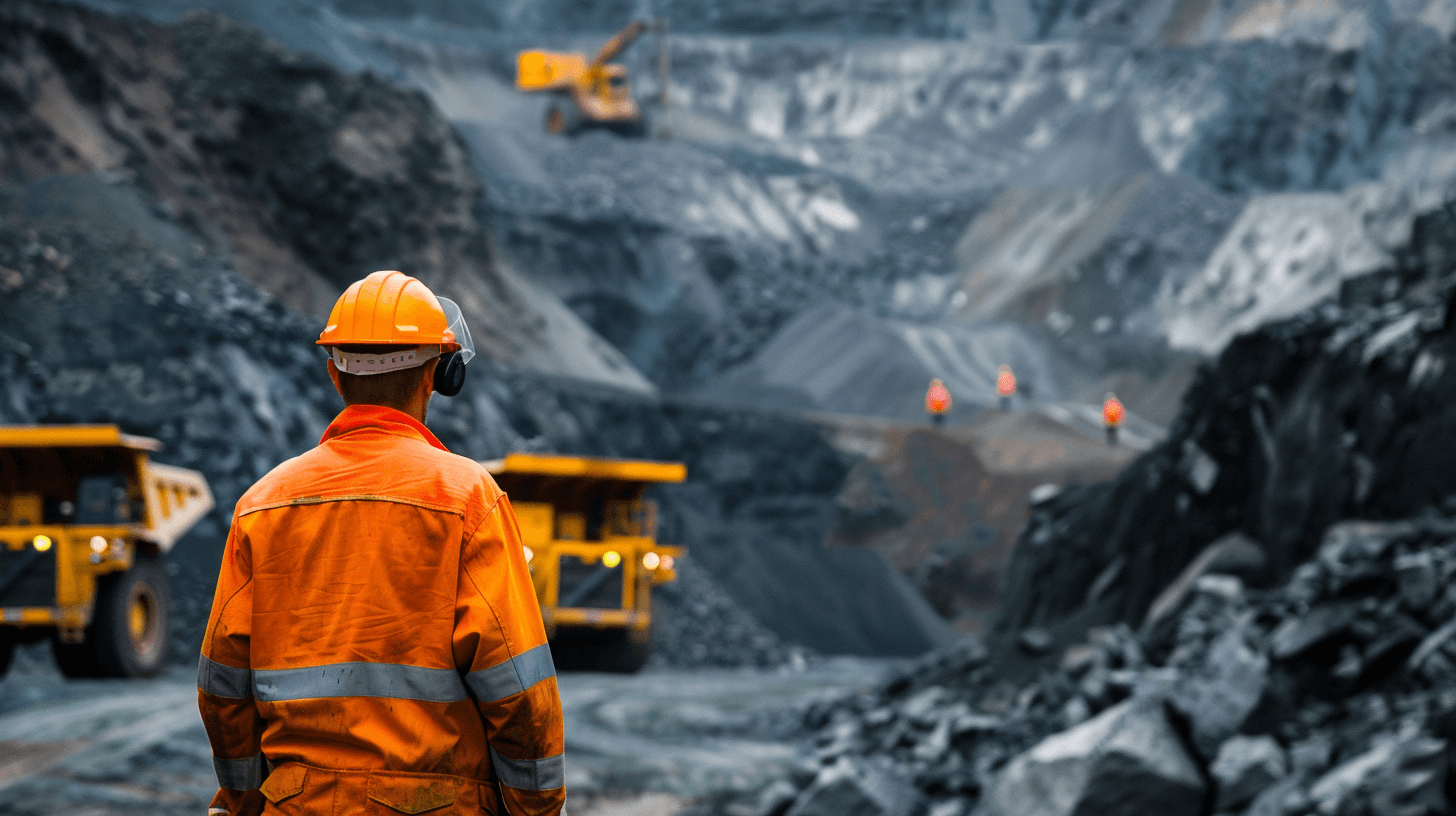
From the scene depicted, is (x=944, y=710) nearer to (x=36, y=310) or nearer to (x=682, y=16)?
(x=36, y=310)

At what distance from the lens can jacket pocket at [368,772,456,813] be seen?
1.99m

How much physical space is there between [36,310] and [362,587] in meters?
16.0

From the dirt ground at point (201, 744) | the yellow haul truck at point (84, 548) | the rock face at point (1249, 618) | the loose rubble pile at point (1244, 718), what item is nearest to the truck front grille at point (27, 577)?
the yellow haul truck at point (84, 548)

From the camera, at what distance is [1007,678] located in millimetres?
9648

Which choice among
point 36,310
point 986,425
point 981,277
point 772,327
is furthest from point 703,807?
point 981,277

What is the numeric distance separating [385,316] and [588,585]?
27.9 feet

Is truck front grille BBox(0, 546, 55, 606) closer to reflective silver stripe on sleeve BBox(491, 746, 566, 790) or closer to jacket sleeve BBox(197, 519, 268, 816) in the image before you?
jacket sleeve BBox(197, 519, 268, 816)

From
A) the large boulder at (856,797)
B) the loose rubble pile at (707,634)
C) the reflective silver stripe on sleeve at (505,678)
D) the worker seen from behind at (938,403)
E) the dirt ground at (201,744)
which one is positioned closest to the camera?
the reflective silver stripe on sleeve at (505,678)

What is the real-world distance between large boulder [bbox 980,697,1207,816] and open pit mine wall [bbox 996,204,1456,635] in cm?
354

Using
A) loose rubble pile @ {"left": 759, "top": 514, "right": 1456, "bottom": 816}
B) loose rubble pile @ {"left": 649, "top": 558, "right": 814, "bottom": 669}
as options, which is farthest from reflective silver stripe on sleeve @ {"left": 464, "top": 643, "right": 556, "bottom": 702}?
loose rubble pile @ {"left": 649, "top": 558, "right": 814, "bottom": 669}

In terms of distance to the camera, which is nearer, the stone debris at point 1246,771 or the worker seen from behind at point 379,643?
the worker seen from behind at point 379,643

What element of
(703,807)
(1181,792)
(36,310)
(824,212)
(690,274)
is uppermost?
(824,212)

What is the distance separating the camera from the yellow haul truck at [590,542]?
34.0ft

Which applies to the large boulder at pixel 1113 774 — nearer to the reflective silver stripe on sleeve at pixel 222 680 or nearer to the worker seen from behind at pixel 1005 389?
the reflective silver stripe on sleeve at pixel 222 680
